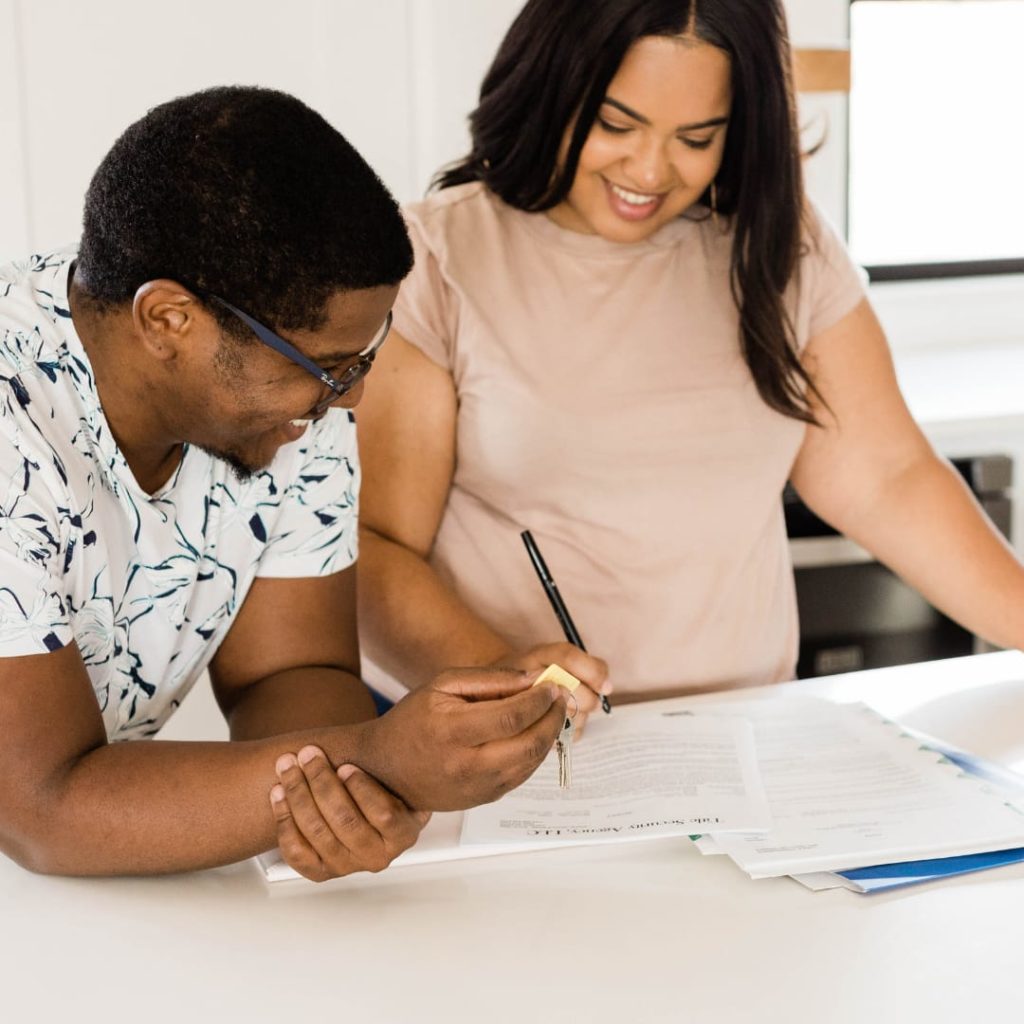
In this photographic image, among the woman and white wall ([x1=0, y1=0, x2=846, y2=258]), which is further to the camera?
white wall ([x1=0, y1=0, x2=846, y2=258])

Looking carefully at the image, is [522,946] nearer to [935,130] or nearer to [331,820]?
[331,820]

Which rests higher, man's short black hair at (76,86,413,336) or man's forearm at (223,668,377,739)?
man's short black hair at (76,86,413,336)

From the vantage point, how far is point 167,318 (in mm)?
1086

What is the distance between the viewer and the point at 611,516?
1.65 meters

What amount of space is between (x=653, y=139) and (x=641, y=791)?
0.70m

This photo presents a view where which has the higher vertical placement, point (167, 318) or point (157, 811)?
point (167, 318)

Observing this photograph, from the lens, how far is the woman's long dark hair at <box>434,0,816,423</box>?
152cm

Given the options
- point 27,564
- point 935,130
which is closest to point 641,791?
point 27,564

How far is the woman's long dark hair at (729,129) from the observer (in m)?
1.52

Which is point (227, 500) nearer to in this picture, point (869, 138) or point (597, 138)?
point (597, 138)

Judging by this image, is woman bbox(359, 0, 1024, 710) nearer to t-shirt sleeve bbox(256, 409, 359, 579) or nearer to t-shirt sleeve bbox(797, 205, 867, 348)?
t-shirt sleeve bbox(797, 205, 867, 348)

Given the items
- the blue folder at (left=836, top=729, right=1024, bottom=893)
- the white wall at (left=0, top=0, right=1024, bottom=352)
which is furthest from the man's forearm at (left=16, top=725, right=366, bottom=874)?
the white wall at (left=0, top=0, right=1024, bottom=352)

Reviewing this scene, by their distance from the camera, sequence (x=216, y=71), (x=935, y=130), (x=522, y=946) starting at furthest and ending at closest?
(x=935, y=130) < (x=216, y=71) < (x=522, y=946)

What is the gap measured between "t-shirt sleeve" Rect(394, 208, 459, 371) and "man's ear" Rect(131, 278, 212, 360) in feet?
1.74
